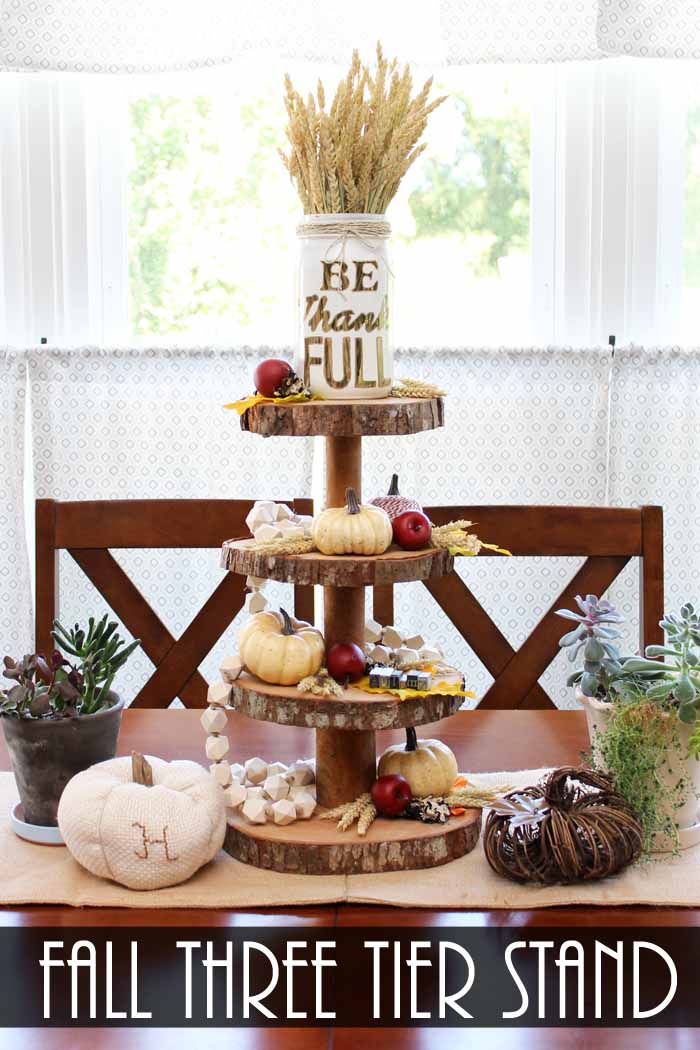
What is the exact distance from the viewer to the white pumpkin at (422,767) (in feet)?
4.09

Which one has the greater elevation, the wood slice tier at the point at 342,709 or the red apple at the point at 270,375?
the red apple at the point at 270,375

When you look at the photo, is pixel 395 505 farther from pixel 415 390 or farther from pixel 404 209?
pixel 404 209

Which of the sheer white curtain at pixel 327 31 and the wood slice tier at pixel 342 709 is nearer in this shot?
the wood slice tier at pixel 342 709

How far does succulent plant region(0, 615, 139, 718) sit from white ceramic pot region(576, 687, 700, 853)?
458mm

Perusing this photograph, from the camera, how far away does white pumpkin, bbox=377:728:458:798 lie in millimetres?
1247

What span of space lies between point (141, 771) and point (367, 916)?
Answer: 0.81 ft

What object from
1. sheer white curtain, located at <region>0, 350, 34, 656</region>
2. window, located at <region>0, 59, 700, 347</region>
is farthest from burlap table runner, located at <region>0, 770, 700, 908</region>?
window, located at <region>0, 59, 700, 347</region>

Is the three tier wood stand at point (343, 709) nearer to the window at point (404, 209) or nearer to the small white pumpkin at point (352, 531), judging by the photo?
the small white pumpkin at point (352, 531)

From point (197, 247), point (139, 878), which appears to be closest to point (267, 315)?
point (197, 247)

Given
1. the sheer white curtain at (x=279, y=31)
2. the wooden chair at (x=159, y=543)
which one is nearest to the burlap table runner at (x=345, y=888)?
the wooden chair at (x=159, y=543)

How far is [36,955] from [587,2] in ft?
6.80

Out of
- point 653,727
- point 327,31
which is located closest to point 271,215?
point 327,31

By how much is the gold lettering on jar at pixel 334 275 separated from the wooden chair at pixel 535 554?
0.72m

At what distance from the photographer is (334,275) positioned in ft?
3.95
